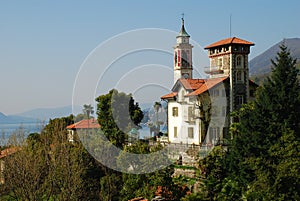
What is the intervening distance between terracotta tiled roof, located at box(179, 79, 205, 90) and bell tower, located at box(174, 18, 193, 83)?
132 inches

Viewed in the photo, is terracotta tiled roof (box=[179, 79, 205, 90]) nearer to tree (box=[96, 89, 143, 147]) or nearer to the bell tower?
the bell tower

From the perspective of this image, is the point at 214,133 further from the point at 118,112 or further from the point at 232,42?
the point at 118,112

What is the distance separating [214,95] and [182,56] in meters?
7.10

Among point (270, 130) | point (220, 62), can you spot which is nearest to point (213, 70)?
point (220, 62)

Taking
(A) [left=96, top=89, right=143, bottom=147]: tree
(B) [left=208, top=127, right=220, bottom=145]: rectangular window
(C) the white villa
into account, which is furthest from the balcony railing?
(A) [left=96, top=89, right=143, bottom=147]: tree

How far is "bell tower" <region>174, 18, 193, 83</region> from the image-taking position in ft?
132

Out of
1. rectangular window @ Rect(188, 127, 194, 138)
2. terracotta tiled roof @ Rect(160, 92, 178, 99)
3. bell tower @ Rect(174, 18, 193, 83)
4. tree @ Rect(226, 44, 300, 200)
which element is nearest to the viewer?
tree @ Rect(226, 44, 300, 200)

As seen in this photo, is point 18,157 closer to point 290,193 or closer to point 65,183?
point 65,183

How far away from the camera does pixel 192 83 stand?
36.4 meters

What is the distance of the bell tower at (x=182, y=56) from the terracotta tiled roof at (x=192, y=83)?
335 centimetres

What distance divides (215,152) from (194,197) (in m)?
6.75

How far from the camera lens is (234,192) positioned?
66.1ft

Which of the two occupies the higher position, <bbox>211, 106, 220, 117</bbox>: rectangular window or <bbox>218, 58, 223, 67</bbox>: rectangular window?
<bbox>218, 58, 223, 67</bbox>: rectangular window

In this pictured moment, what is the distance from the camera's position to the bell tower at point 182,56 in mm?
40188
